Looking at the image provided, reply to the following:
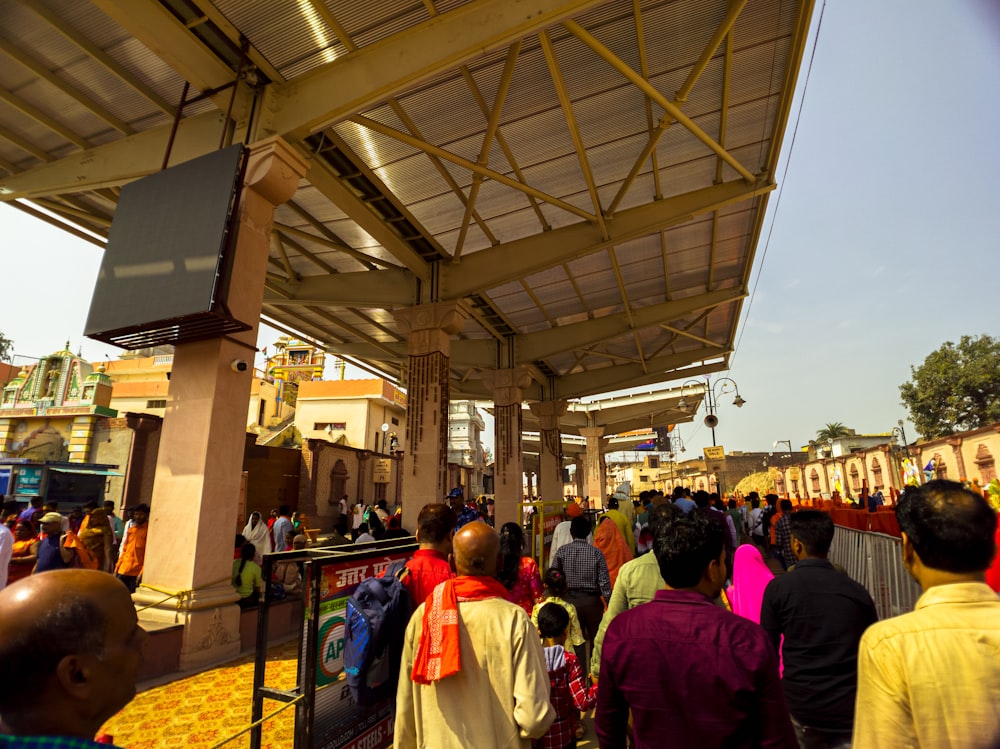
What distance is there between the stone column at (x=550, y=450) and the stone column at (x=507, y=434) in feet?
11.1

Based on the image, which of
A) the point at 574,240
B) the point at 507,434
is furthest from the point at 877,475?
the point at 574,240

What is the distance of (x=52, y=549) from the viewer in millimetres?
5613

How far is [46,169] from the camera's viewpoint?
8156mm

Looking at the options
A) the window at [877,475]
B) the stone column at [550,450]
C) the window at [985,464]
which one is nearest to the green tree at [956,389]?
the window at [877,475]

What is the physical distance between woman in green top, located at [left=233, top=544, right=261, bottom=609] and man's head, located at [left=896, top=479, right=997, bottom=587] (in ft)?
20.5

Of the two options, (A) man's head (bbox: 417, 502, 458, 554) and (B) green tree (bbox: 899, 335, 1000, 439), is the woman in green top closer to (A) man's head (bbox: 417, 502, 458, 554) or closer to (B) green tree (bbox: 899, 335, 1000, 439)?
(A) man's head (bbox: 417, 502, 458, 554)

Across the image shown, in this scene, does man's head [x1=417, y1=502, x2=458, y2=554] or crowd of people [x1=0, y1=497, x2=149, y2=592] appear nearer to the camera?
man's head [x1=417, y1=502, x2=458, y2=554]

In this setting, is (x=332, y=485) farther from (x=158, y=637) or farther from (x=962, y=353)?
(x=962, y=353)

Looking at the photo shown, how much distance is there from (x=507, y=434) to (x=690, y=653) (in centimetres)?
1387

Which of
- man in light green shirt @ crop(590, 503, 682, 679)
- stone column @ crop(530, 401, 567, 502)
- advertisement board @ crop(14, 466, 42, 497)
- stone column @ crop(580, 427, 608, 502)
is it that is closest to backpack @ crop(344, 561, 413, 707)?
man in light green shirt @ crop(590, 503, 682, 679)

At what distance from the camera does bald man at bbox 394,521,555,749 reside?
1.98m

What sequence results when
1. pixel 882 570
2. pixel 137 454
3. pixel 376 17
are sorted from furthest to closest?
pixel 137 454 < pixel 376 17 < pixel 882 570

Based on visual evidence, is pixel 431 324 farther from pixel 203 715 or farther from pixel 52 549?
pixel 203 715

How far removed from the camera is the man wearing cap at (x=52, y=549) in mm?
5516
